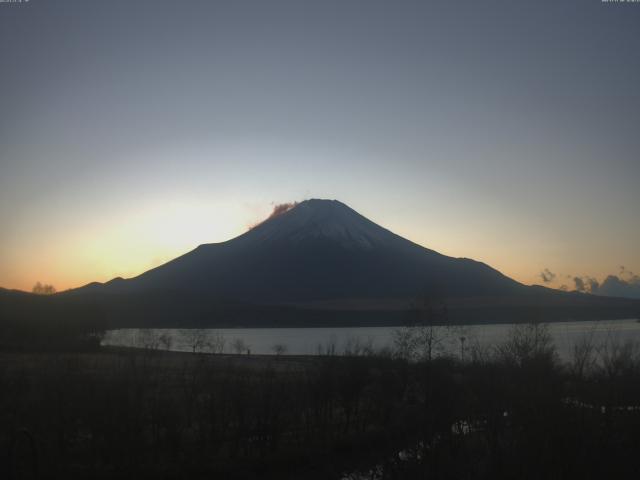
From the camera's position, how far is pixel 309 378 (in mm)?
22875

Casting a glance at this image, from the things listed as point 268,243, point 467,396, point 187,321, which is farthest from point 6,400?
point 268,243

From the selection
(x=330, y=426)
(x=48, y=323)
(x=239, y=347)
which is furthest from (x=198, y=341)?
(x=330, y=426)

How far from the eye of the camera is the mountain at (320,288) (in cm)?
12644

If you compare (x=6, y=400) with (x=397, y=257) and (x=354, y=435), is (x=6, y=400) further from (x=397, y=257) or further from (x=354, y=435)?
(x=397, y=257)

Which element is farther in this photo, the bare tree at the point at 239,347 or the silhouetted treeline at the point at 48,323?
the bare tree at the point at 239,347

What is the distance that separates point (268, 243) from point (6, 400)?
17636 cm

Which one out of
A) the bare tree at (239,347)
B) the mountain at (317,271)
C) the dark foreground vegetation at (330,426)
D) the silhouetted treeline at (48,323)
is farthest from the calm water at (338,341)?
the mountain at (317,271)

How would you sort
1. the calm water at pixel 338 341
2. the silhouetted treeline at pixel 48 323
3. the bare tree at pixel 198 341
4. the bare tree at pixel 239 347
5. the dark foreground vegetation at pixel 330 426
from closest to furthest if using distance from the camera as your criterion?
the dark foreground vegetation at pixel 330 426 < the silhouetted treeline at pixel 48 323 < the calm water at pixel 338 341 < the bare tree at pixel 239 347 < the bare tree at pixel 198 341

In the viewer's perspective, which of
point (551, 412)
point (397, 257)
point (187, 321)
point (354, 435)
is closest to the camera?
point (551, 412)

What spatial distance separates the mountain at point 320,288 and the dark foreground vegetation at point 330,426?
88049mm

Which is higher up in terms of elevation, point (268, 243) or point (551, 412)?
point (268, 243)

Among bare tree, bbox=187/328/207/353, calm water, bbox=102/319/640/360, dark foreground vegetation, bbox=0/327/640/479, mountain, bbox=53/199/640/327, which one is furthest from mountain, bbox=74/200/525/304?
dark foreground vegetation, bbox=0/327/640/479

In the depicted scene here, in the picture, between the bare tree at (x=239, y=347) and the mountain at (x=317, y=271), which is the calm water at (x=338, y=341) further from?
the mountain at (x=317, y=271)

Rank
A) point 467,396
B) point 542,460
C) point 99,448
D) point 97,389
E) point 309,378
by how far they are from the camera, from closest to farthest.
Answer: point 542,460, point 99,448, point 97,389, point 467,396, point 309,378
